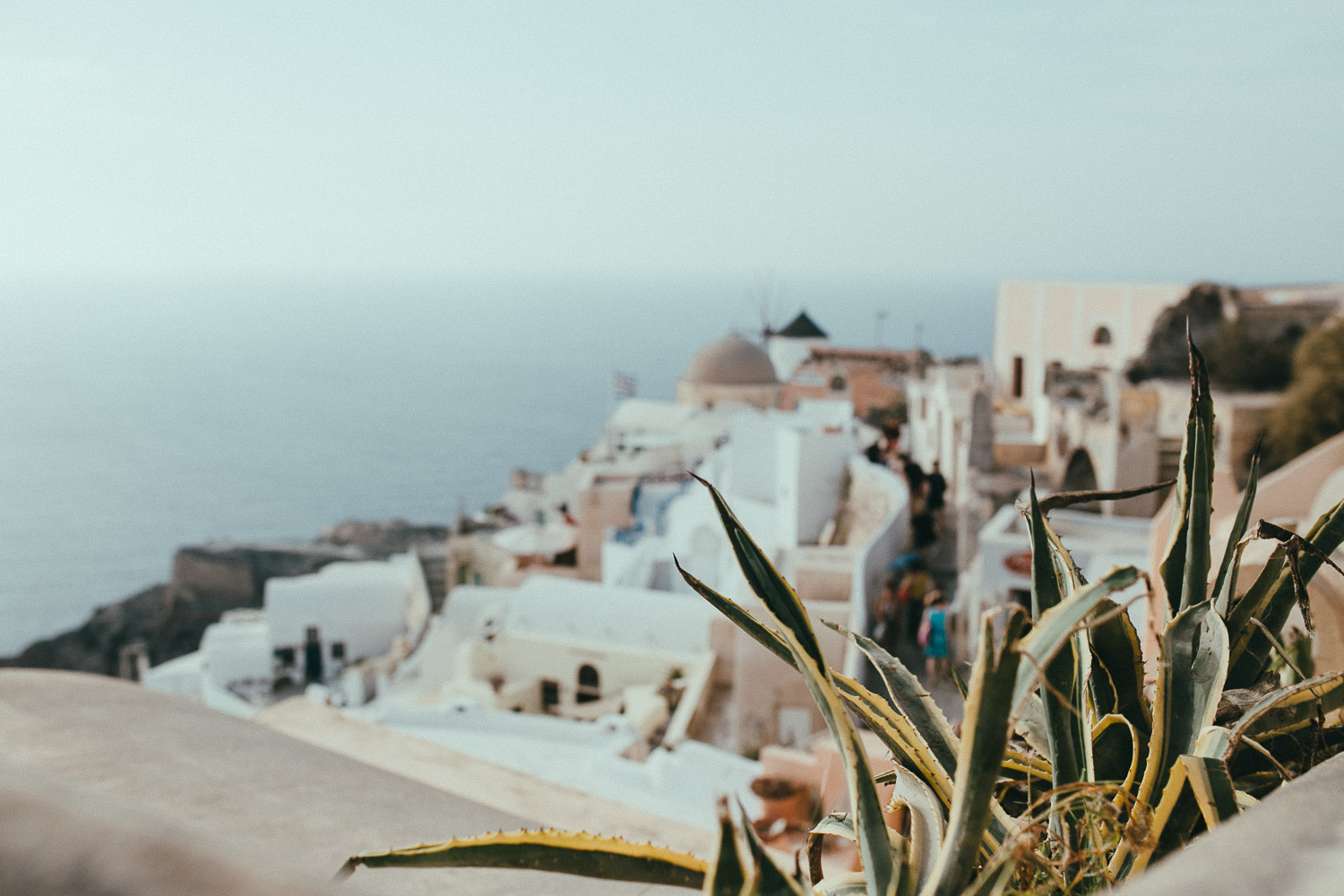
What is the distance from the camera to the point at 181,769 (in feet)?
6.35

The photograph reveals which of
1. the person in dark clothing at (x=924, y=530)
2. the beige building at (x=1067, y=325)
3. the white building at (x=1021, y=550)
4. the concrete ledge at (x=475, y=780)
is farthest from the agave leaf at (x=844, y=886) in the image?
the beige building at (x=1067, y=325)

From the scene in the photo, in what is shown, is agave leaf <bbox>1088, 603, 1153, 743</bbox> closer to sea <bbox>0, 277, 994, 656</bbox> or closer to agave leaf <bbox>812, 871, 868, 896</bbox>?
agave leaf <bbox>812, 871, 868, 896</bbox>

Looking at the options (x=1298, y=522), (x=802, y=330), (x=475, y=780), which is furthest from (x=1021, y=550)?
(x=802, y=330)

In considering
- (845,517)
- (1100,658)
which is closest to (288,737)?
(1100,658)

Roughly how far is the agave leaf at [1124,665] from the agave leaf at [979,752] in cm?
34

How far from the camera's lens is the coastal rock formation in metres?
26.7

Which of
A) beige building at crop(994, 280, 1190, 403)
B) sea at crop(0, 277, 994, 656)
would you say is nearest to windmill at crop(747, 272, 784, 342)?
sea at crop(0, 277, 994, 656)

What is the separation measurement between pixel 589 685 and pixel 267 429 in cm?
6655

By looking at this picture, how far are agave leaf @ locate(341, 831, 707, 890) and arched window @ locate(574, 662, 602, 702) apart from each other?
12352 millimetres

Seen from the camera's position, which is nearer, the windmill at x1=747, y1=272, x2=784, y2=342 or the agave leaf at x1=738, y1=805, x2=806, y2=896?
the agave leaf at x1=738, y1=805, x2=806, y2=896

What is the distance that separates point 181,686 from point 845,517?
40.5ft

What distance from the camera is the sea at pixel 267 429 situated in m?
44.9

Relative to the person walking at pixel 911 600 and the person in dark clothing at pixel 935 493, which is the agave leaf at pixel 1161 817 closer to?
the person walking at pixel 911 600

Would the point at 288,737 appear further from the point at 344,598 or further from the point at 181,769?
the point at 344,598
